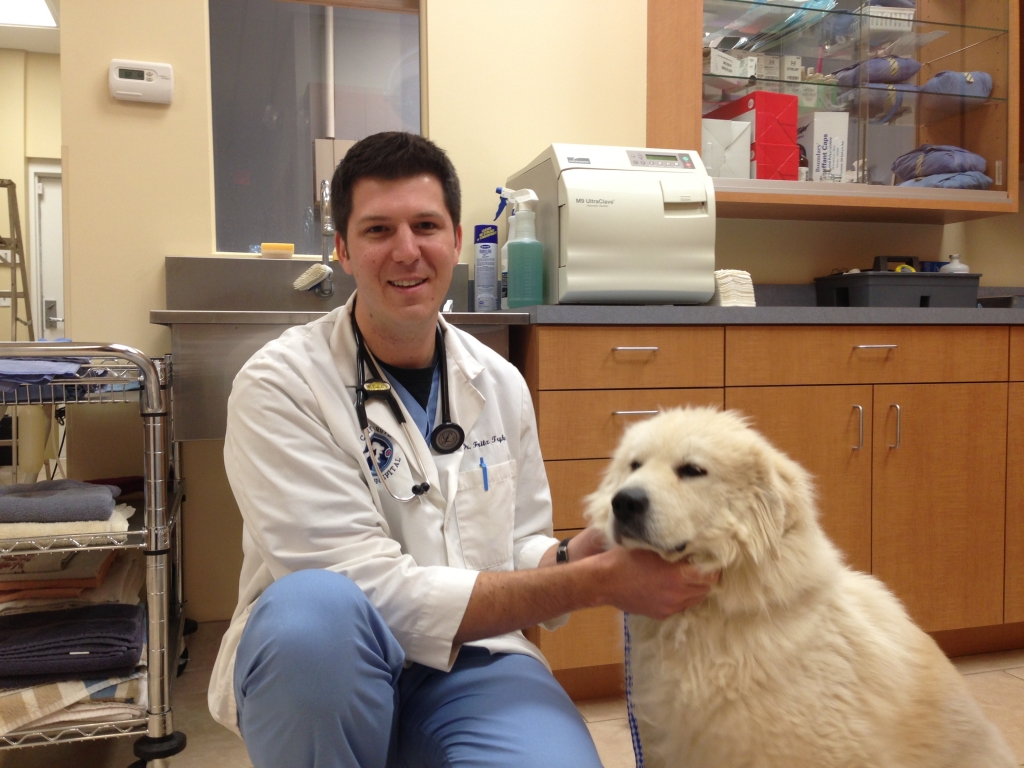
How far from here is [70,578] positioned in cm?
176

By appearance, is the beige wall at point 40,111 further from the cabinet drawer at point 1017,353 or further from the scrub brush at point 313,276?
the cabinet drawer at point 1017,353

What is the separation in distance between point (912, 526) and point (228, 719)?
2.09 meters

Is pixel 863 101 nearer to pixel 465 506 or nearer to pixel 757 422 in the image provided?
pixel 757 422

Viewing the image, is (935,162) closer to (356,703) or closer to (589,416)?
(589,416)

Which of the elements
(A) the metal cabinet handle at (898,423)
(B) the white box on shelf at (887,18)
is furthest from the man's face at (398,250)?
(B) the white box on shelf at (887,18)

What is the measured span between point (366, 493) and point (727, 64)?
2413 millimetres

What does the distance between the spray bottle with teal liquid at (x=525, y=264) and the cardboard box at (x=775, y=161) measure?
101 cm

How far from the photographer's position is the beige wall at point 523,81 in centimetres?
269

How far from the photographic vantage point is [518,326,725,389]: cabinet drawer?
6.80 feet

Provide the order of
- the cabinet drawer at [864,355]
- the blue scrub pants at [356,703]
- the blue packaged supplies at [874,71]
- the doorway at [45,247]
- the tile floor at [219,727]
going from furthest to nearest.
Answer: the doorway at [45,247], the blue packaged supplies at [874,71], the cabinet drawer at [864,355], the tile floor at [219,727], the blue scrub pants at [356,703]

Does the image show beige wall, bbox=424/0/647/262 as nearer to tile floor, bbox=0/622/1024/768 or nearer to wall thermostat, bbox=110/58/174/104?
wall thermostat, bbox=110/58/174/104

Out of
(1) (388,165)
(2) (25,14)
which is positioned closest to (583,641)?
(1) (388,165)

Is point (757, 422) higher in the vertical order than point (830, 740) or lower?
higher

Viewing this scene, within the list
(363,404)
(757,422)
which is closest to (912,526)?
(757,422)
